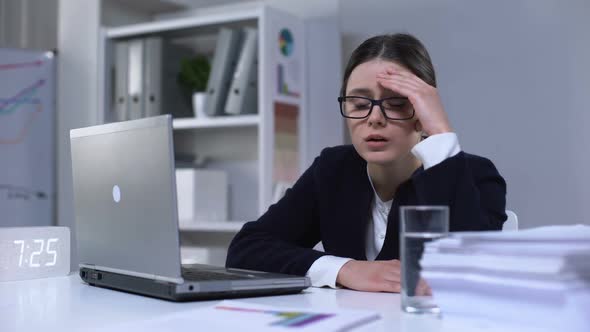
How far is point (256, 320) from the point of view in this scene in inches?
33.2

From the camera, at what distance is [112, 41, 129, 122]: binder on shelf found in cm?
316

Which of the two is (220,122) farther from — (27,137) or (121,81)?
(27,137)

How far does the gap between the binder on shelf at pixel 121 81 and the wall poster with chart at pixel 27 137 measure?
1.31ft

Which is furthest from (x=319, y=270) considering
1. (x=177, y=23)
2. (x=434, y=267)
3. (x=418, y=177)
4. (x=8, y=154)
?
(x=8, y=154)

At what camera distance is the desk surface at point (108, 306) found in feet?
2.86

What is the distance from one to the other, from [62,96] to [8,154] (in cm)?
38

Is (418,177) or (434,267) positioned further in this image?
(418,177)

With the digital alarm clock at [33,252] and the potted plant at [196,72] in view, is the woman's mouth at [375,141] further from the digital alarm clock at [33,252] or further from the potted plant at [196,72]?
the potted plant at [196,72]

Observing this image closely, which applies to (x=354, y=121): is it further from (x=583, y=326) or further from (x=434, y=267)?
(x=583, y=326)

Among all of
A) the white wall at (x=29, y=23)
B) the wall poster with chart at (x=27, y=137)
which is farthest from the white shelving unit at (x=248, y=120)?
the white wall at (x=29, y=23)

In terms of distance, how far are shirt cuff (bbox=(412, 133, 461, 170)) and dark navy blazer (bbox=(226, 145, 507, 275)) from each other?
3 cm

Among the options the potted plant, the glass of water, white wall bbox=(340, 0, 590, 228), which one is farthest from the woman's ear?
the potted plant

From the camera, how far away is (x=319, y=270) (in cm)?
133

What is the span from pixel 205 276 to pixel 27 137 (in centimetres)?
241
